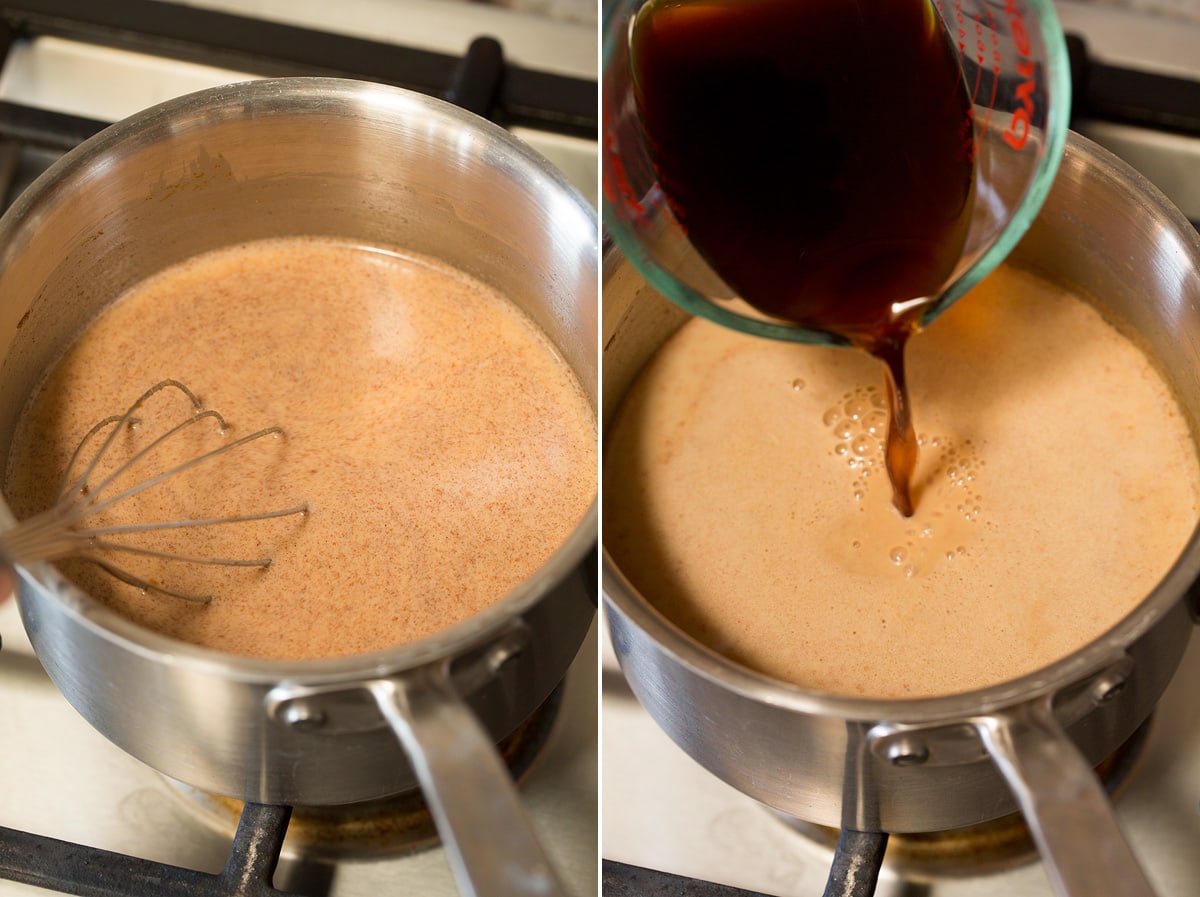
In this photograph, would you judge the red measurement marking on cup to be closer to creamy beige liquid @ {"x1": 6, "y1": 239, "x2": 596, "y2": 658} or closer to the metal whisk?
creamy beige liquid @ {"x1": 6, "y1": 239, "x2": 596, "y2": 658}

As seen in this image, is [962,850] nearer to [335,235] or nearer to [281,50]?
[335,235]

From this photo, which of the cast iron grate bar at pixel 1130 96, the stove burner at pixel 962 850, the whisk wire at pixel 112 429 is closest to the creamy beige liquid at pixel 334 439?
the whisk wire at pixel 112 429

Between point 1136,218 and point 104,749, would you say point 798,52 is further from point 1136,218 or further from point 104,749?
point 104,749

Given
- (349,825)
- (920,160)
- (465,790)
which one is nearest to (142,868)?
(349,825)

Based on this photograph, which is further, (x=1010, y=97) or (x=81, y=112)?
(x=81, y=112)

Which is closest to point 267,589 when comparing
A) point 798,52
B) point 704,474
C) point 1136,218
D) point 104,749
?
point 104,749

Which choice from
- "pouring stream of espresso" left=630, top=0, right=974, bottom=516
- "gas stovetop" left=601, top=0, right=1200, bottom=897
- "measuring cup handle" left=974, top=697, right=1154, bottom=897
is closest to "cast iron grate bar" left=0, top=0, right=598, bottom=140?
"pouring stream of espresso" left=630, top=0, right=974, bottom=516
